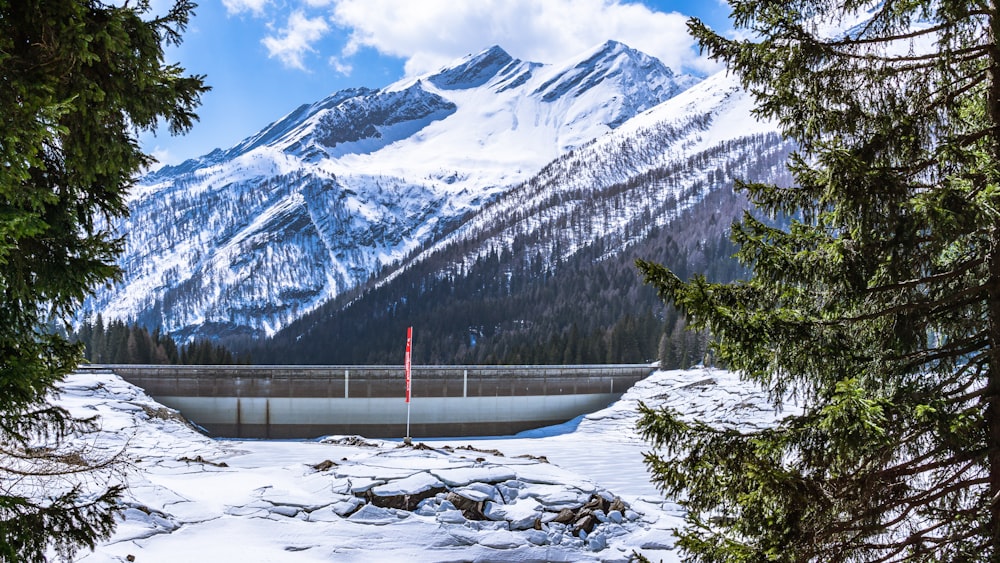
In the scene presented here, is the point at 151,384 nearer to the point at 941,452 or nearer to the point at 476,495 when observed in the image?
the point at 476,495

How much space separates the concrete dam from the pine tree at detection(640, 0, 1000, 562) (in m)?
38.6

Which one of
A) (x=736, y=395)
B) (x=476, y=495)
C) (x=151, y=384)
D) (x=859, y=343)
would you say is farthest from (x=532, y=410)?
(x=859, y=343)

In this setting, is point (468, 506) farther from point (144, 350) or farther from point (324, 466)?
point (144, 350)

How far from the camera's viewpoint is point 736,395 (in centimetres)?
4188

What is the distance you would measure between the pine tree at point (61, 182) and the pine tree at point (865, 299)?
4.80 m

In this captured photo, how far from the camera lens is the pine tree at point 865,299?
538 cm

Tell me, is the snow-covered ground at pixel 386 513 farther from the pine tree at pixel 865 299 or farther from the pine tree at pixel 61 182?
the pine tree at pixel 865 299

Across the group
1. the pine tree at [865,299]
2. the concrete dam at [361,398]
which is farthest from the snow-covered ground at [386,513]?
the concrete dam at [361,398]

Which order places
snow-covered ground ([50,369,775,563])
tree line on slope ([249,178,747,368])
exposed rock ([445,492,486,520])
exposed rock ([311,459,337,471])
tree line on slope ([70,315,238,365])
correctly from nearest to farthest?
snow-covered ground ([50,369,775,563]) → exposed rock ([445,492,486,520]) → exposed rock ([311,459,337,471]) → tree line on slope ([70,315,238,365]) → tree line on slope ([249,178,747,368])

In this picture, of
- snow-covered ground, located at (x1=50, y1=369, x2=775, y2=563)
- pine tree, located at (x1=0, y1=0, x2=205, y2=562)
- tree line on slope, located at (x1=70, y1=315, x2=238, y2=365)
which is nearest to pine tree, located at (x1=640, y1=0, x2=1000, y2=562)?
pine tree, located at (x1=0, y1=0, x2=205, y2=562)

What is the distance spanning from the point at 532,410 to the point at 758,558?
41738 mm

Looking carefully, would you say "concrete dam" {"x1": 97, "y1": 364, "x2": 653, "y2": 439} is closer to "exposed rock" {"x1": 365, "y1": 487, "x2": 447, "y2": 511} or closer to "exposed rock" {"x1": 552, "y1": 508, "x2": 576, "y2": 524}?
"exposed rock" {"x1": 365, "y1": 487, "x2": 447, "y2": 511}

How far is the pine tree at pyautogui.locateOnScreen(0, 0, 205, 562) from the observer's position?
16.7ft

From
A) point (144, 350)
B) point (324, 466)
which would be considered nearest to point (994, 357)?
point (324, 466)
